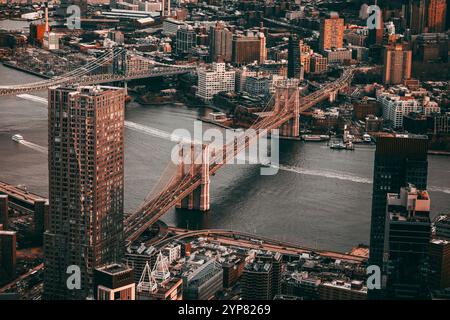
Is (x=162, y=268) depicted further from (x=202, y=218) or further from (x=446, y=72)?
(x=446, y=72)

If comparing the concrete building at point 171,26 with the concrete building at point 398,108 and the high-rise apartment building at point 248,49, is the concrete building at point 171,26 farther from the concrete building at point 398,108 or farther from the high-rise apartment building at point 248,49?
the concrete building at point 398,108

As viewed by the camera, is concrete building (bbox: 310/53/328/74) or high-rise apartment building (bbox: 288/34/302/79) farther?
concrete building (bbox: 310/53/328/74)

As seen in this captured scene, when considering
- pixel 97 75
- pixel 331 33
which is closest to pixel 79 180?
pixel 97 75

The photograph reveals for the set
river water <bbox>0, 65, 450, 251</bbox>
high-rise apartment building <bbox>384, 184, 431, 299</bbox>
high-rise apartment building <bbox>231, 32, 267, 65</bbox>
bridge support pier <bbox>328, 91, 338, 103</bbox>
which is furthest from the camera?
high-rise apartment building <bbox>231, 32, 267, 65</bbox>

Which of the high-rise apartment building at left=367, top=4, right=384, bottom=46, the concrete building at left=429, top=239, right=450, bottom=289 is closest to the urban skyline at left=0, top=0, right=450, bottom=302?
the concrete building at left=429, top=239, right=450, bottom=289

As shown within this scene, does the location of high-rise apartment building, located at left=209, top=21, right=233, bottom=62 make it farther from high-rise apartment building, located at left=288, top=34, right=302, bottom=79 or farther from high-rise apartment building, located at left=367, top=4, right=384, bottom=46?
high-rise apartment building, located at left=367, top=4, right=384, bottom=46

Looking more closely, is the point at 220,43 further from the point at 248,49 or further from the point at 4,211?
the point at 4,211
